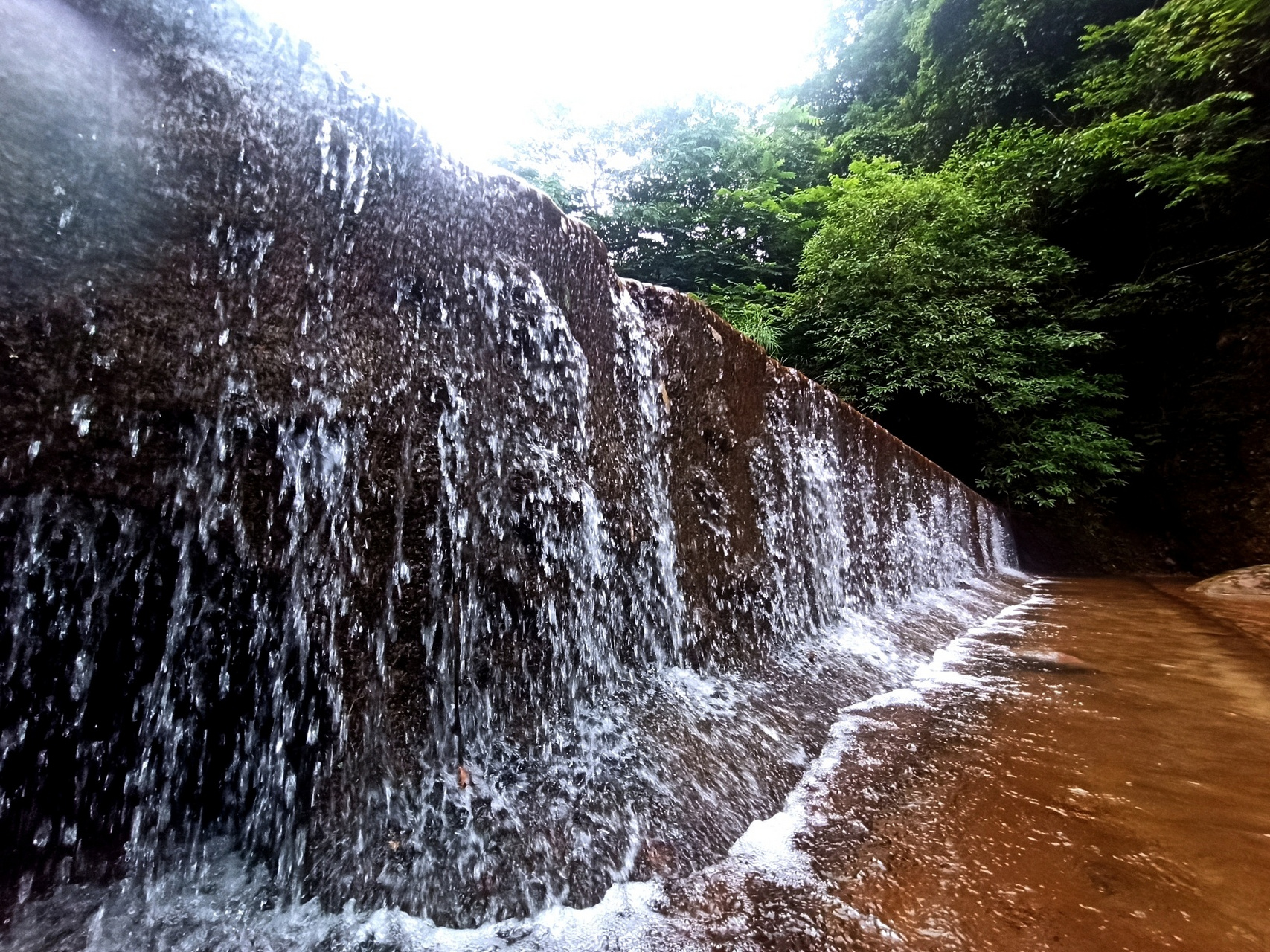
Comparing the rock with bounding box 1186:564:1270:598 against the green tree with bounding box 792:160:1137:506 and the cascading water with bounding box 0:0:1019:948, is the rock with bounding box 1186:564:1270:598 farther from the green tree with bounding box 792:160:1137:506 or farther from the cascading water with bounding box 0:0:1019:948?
the cascading water with bounding box 0:0:1019:948

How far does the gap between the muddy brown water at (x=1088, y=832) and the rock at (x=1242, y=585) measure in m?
4.27

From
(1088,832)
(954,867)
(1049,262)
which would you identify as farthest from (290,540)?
(1049,262)

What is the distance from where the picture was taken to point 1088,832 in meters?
1.49

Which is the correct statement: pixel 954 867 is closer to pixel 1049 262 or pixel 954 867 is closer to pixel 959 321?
pixel 959 321

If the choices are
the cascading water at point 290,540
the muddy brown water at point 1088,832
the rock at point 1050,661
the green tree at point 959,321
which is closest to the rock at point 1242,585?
the green tree at point 959,321

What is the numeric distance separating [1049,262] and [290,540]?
11158mm

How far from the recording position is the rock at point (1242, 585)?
570 centimetres

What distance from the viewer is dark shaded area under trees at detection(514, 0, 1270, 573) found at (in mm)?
8430

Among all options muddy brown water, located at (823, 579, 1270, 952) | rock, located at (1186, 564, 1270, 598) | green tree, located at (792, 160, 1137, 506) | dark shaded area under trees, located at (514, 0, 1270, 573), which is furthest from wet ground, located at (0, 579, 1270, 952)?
green tree, located at (792, 160, 1137, 506)

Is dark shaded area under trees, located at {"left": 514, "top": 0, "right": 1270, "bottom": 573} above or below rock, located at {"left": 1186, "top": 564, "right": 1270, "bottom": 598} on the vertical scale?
above

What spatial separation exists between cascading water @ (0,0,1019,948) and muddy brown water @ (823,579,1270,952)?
464 mm

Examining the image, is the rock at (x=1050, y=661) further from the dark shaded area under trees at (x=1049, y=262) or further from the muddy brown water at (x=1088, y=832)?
the dark shaded area under trees at (x=1049, y=262)

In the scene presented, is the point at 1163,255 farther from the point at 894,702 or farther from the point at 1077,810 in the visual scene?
the point at 1077,810

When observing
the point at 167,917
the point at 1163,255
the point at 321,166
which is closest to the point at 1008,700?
the point at 167,917
